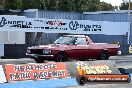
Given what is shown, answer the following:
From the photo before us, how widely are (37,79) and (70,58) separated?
9.10 m

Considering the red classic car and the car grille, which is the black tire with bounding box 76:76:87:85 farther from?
the car grille

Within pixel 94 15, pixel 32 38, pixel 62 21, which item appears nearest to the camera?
pixel 62 21

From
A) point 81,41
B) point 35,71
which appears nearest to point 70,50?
point 81,41

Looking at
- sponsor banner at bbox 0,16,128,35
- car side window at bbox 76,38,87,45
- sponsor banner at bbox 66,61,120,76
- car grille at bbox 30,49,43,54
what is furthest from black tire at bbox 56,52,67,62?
sponsor banner at bbox 0,16,128,35

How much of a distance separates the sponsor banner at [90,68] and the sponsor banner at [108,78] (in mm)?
191

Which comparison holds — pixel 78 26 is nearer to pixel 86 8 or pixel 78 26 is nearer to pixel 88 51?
pixel 88 51

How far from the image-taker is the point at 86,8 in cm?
7319

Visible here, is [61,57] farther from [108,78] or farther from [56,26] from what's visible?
[56,26]

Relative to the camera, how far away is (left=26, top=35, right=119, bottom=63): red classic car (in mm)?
20203

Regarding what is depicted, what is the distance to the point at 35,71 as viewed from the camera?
1229 cm

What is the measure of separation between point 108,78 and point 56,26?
65.8 feet

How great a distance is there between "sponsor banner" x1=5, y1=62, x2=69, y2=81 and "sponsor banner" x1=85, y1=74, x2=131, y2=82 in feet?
2.88

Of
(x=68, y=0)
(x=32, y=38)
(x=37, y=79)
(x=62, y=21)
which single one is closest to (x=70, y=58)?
(x=37, y=79)

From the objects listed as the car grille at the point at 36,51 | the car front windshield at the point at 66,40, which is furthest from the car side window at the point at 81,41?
the car grille at the point at 36,51
